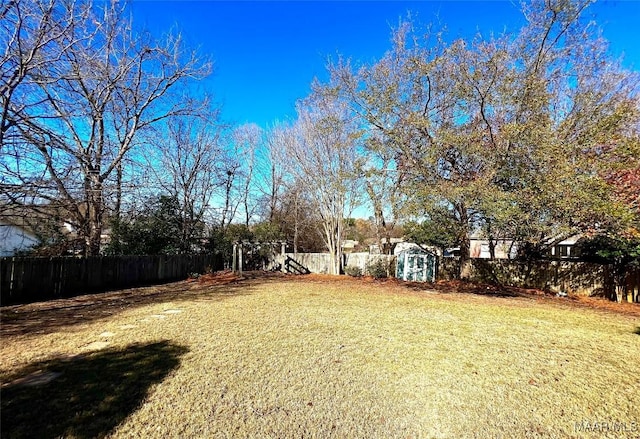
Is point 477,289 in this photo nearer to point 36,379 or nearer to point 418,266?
point 418,266

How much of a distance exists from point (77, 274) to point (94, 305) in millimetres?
2212

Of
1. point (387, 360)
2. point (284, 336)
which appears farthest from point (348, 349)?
point (284, 336)

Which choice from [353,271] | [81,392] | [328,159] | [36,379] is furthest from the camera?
[353,271]

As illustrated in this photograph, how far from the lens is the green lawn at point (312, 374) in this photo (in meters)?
2.49

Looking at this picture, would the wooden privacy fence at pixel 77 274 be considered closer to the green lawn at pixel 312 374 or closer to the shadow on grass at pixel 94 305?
the shadow on grass at pixel 94 305

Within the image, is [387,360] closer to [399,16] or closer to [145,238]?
[399,16]

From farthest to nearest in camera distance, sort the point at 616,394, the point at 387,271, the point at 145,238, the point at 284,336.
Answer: the point at 387,271
the point at 145,238
the point at 284,336
the point at 616,394

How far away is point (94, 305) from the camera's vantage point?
7086 millimetres

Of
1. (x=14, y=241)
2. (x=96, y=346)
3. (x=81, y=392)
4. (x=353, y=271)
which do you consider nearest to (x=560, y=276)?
(x=353, y=271)

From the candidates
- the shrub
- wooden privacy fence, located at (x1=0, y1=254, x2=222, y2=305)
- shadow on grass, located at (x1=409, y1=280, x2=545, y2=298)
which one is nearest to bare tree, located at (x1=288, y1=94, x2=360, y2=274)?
the shrub

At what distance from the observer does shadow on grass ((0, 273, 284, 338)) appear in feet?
17.5

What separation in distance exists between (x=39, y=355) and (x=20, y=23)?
515 cm

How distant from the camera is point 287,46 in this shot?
10.7 m

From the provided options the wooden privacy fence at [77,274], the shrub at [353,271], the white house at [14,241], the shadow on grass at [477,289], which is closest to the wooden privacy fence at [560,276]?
the shadow on grass at [477,289]
